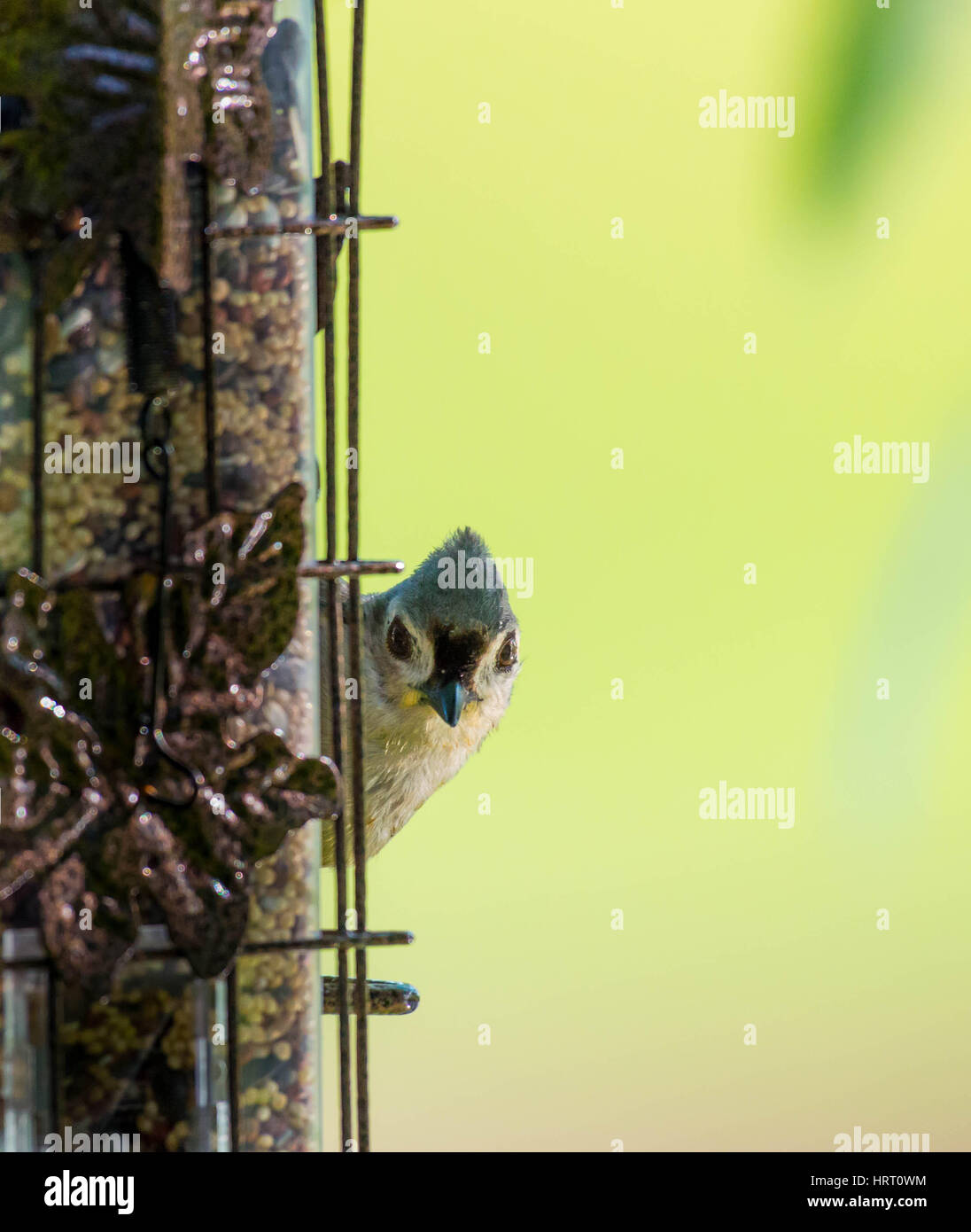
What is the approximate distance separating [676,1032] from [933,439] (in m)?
1.96

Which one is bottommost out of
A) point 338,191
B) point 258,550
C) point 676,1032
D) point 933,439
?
point 676,1032

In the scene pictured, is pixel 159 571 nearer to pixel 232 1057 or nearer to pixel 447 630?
pixel 232 1057

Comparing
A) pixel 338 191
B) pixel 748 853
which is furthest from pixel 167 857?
pixel 748 853

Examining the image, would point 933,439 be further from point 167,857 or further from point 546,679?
point 167,857

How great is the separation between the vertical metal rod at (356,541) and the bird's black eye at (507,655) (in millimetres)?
1163

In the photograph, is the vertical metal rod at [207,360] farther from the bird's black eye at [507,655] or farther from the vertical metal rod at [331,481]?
the bird's black eye at [507,655]

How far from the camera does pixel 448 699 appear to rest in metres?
2.84

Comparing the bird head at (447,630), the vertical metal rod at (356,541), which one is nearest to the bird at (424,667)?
the bird head at (447,630)

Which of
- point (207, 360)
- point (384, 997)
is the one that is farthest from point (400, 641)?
point (207, 360)

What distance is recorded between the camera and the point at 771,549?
4344 millimetres

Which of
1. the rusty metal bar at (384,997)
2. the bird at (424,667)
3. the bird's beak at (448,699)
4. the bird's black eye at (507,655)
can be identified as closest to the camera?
the rusty metal bar at (384,997)

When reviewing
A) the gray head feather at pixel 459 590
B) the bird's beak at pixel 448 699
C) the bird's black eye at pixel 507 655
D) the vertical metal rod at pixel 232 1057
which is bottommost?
the vertical metal rod at pixel 232 1057

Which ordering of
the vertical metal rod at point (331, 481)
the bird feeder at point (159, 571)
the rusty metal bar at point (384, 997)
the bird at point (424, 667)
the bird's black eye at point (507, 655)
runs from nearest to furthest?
the bird feeder at point (159, 571)
the vertical metal rod at point (331, 481)
the rusty metal bar at point (384, 997)
the bird at point (424, 667)
the bird's black eye at point (507, 655)

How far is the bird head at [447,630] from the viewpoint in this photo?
2934mm
